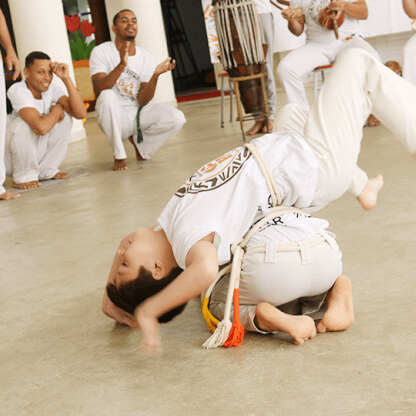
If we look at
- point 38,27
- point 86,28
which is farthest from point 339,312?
point 86,28

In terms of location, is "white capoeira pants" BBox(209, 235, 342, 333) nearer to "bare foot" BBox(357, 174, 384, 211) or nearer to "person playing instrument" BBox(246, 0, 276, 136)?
"bare foot" BBox(357, 174, 384, 211)

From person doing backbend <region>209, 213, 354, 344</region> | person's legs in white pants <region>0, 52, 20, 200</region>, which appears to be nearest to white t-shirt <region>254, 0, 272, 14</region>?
person's legs in white pants <region>0, 52, 20, 200</region>

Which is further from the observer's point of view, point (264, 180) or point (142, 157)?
point (142, 157)

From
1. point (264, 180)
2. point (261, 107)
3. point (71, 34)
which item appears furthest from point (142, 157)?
point (71, 34)

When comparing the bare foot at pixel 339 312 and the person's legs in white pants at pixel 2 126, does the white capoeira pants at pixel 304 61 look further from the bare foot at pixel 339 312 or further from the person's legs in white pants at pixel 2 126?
the bare foot at pixel 339 312

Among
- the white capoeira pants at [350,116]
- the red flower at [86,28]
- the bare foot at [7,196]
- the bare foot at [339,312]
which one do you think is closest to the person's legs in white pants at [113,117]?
the bare foot at [7,196]

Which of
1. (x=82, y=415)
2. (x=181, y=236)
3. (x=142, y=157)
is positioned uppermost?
(x=181, y=236)

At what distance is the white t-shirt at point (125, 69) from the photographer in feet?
15.3

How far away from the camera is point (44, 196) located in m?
3.96

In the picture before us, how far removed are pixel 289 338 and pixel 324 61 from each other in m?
3.52

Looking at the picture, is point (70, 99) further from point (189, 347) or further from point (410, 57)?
point (189, 347)

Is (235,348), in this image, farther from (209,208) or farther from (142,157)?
(142,157)

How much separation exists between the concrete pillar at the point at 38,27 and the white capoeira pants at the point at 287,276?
17.0ft

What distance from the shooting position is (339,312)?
161 cm
